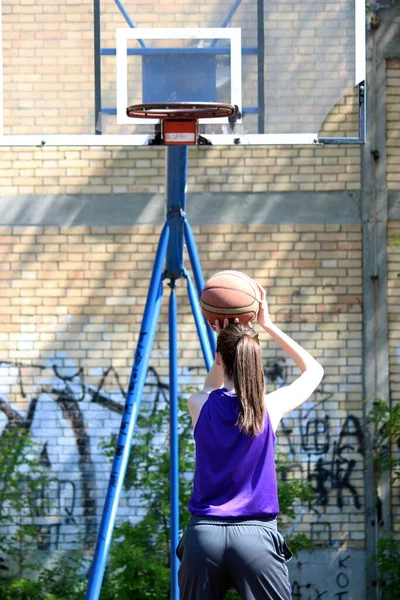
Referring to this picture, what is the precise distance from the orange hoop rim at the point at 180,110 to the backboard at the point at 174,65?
0.06 m

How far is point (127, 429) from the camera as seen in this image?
5141mm

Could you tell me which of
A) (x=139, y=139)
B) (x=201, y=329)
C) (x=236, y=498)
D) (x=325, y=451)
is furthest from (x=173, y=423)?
(x=236, y=498)

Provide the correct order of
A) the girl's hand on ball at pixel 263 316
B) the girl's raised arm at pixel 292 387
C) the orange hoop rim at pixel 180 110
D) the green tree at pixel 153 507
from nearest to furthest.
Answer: the girl's raised arm at pixel 292 387
the girl's hand on ball at pixel 263 316
the orange hoop rim at pixel 180 110
the green tree at pixel 153 507

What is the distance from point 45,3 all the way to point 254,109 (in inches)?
43.5

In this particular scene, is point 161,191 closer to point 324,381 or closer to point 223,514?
point 324,381

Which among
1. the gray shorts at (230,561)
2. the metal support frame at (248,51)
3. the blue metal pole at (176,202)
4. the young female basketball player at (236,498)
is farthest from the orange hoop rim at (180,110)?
the gray shorts at (230,561)

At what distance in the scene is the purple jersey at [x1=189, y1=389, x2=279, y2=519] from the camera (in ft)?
9.77

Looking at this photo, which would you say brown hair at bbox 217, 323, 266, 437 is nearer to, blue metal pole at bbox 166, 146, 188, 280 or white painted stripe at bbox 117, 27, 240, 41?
white painted stripe at bbox 117, 27, 240, 41

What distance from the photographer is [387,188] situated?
313 inches

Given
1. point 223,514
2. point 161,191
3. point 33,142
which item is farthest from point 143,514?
point 223,514

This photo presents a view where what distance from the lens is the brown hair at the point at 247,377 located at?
118 inches

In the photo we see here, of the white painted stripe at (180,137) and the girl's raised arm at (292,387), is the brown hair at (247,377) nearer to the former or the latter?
the girl's raised arm at (292,387)

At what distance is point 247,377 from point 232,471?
0.29m

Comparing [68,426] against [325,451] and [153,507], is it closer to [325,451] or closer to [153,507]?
[153,507]
